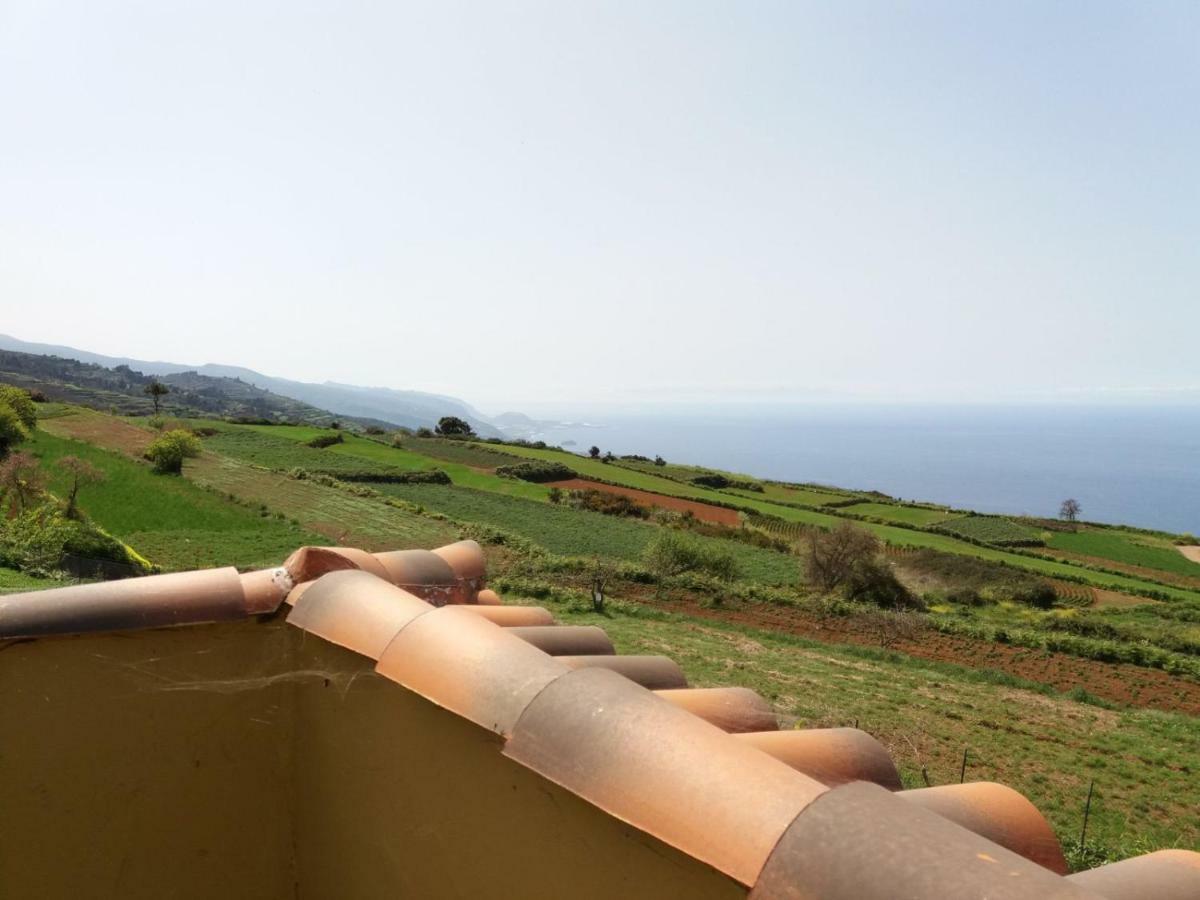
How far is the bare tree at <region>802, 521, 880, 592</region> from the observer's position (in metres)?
34.1

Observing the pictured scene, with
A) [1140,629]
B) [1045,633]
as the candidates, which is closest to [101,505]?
[1045,633]

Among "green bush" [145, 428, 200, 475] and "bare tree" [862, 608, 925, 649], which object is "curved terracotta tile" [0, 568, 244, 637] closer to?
"bare tree" [862, 608, 925, 649]

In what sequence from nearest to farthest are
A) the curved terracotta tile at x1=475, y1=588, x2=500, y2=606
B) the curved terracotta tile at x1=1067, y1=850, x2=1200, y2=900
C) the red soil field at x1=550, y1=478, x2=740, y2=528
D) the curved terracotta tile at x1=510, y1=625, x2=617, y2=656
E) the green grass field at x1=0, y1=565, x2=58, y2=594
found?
the curved terracotta tile at x1=1067, y1=850, x2=1200, y2=900 → the curved terracotta tile at x1=510, y1=625, x2=617, y2=656 → the curved terracotta tile at x1=475, y1=588, x2=500, y2=606 → the green grass field at x1=0, y1=565, x2=58, y2=594 → the red soil field at x1=550, y1=478, x2=740, y2=528

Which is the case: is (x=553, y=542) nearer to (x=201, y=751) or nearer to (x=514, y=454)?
(x=514, y=454)

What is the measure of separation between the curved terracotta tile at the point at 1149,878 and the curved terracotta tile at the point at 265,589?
295 centimetres

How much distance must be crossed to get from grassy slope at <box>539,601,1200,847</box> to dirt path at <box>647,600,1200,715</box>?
7.33 ft

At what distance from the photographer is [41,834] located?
2693 millimetres

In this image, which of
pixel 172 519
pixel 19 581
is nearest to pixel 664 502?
pixel 172 519

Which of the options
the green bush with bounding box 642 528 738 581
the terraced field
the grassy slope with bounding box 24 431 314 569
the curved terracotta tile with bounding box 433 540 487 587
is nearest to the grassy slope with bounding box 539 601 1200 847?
the green bush with bounding box 642 528 738 581

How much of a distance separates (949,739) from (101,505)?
36930 millimetres

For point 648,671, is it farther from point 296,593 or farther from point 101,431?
point 101,431

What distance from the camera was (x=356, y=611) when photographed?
8.54 feet

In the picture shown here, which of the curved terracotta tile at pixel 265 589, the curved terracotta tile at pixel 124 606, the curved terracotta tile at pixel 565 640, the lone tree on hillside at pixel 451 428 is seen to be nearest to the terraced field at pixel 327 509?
the curved terracotta tile at pixel 565 640

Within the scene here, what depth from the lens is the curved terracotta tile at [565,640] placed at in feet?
11.6
